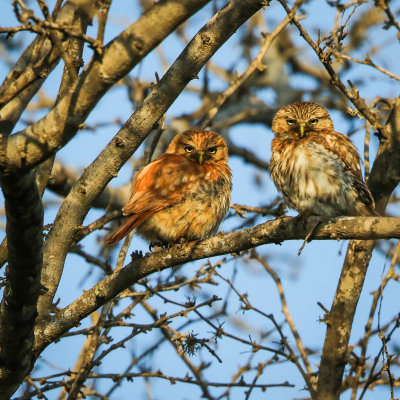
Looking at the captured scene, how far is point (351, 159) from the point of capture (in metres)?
5.55

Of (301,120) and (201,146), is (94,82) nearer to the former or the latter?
(201,146)

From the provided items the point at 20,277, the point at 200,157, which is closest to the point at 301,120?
the point at 200,157

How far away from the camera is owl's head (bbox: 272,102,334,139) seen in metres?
6.23

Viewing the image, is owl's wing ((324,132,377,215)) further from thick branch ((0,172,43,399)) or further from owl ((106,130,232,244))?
thick branch ((0,172,43,399))

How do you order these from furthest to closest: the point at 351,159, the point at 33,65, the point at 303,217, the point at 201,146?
the point at 201,146, the point at 351,159, the point at 33,65, the point at 303,217

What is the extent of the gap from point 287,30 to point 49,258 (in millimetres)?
9471

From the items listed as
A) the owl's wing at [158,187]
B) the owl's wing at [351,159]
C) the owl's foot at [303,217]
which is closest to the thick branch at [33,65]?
the owl's wing at [158,187]

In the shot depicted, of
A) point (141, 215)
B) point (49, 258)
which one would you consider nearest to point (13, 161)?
point (49, 258)

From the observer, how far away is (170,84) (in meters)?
3.67

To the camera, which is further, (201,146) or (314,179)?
(201,146)

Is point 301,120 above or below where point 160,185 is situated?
above

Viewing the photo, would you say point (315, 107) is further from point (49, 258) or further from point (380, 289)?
point (49, 258)

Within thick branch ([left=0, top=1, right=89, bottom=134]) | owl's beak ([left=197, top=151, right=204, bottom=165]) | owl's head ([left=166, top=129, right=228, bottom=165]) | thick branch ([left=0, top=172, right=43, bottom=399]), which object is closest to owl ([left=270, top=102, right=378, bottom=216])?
owl's head ([left=166, top=129, right=228, bottom=165])

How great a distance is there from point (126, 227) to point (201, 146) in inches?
64.7
